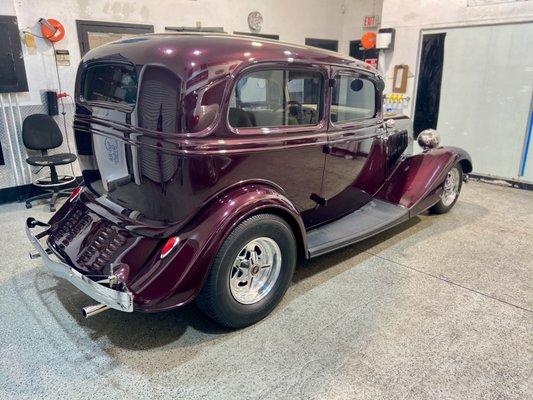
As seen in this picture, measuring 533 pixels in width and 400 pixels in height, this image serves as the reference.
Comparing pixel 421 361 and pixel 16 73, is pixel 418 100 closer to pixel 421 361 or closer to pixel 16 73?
pixel 421 361

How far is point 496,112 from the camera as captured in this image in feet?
17.5

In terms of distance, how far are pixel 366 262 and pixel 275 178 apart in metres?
1.18

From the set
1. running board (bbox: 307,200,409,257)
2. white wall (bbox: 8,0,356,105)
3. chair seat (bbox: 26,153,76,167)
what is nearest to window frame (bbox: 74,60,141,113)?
running board (bbox: 307,200,409,257)

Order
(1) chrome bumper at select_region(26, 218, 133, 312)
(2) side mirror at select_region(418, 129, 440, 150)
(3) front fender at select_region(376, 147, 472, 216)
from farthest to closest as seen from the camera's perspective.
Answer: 1. (2) side mirror at select_region(418, 129, 440, 150)
2. (3) front fender at select_region(376, 147, 472, 216)
3. (1) chrome bumper at select_region(26, 218, 133, 312)

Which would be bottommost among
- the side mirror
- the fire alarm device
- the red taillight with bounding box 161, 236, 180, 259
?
the red taillight with bounding box 161, 236, 180, 259

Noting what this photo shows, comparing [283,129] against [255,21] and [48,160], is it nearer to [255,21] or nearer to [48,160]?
[48,160]

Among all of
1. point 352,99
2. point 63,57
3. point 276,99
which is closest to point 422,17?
point 352,99

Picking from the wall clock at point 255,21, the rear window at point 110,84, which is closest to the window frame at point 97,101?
the rear window at point 110,84

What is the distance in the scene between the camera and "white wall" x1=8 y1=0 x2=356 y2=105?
4.48 meters

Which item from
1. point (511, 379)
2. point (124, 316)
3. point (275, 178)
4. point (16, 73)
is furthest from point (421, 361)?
Answer: point (16, 73)

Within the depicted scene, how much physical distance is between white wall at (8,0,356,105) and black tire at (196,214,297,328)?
147 inches

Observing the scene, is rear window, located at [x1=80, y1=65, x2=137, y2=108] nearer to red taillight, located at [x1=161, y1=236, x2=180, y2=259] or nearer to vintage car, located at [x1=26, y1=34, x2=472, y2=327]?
vintage car, located at [x1=26, y1=34, x2=472, y2=327]

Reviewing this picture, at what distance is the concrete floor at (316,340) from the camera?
193 centimetres

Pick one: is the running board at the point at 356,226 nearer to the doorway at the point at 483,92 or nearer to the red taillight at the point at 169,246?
the red taillight at the point at 169,246
